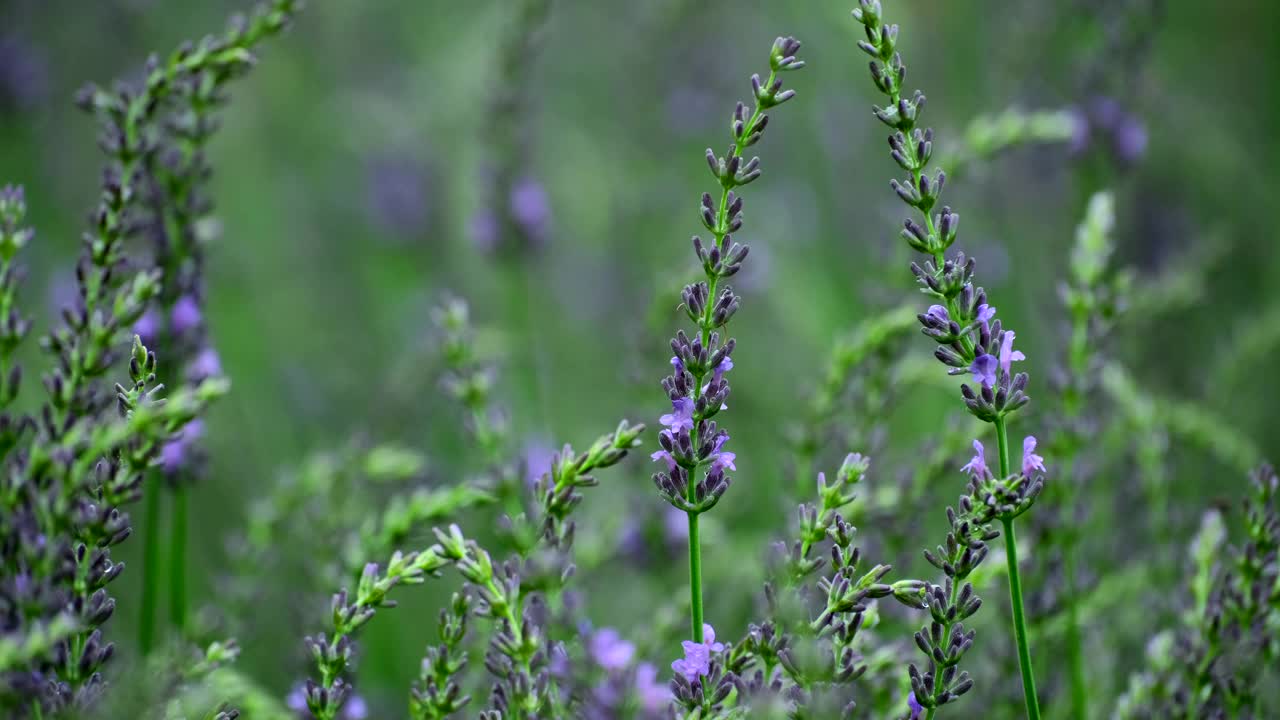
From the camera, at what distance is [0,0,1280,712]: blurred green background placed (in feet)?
8.81

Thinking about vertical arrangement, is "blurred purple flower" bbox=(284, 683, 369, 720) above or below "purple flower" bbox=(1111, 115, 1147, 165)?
below

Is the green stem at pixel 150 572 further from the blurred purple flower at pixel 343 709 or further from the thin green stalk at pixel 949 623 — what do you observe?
the thin green stalk at pixel 949 623

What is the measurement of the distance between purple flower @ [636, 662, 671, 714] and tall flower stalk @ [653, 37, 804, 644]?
27 centimetres

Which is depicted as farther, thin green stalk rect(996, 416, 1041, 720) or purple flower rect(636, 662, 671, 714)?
purple flower rect(636, 662, 671, 714)

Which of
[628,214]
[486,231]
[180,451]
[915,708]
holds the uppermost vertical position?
[628,214]

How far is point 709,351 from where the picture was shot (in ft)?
3.20

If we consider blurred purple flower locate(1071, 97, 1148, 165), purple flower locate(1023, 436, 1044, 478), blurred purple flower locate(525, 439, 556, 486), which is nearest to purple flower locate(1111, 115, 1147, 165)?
blurred purple flower locate(1071, 97, 1148, 165)

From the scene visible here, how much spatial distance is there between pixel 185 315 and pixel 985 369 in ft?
3.46

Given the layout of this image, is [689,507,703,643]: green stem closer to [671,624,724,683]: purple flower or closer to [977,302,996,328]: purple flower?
[671,624,724,683]: purple flower

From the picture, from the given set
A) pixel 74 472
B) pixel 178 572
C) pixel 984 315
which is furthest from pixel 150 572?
pixel 984 315

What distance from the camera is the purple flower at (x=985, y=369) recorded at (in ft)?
3.19

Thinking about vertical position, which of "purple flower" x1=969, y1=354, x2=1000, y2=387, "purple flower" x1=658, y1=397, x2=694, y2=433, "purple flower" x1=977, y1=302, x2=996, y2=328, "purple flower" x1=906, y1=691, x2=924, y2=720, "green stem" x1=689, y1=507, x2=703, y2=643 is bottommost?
"purple flower" x1=906, y1=691, x2=924, y2=720

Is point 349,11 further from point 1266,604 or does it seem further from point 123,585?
point 1266,604

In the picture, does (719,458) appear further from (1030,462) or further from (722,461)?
(1030,462)
